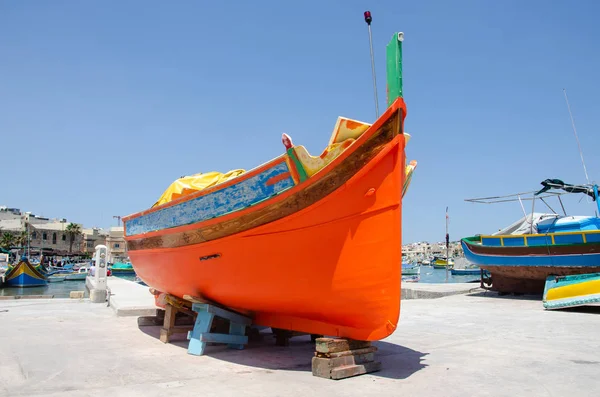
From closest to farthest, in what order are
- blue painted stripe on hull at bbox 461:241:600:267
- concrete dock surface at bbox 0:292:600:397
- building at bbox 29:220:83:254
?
concrete dock surface at bbox 0:292:600:397
blue painted stripe on hull at bbox 461:241:600:267
building at bbox 29:220:83:254

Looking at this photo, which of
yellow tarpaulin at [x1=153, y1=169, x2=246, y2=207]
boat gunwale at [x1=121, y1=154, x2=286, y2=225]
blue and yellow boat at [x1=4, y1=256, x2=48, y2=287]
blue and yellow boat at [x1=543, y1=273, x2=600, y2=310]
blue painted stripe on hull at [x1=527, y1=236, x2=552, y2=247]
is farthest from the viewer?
blue and yellow boat at [x1=4, y1=256, x2=48, y2=287]

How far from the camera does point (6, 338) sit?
6.79 meters

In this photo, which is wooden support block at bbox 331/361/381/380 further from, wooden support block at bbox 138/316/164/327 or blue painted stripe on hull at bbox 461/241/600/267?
blue painted stripe on hull at bbox 461/241/600/267

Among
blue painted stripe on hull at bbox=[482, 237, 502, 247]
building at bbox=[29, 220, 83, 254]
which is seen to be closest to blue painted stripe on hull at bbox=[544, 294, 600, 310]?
blue painted stripe on hull at bbox=[482, 237, 502, 247]

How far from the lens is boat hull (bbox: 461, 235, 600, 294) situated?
11914 millimetres

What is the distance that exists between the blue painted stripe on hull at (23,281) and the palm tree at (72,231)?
1594 inches

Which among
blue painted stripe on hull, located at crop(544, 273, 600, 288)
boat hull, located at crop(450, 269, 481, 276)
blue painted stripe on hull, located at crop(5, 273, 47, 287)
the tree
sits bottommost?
blue painted stripe on hull, located at crop(5, 273, 47, 287)

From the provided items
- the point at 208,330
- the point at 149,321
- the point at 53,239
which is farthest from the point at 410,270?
the point at 208,330

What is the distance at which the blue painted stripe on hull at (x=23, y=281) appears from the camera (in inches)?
1560

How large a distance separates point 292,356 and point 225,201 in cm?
209

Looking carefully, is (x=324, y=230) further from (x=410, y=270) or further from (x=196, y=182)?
(x=410, y=270)

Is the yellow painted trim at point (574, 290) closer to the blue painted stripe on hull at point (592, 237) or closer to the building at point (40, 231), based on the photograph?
the blue painted stripe on hull at point (592, 237)

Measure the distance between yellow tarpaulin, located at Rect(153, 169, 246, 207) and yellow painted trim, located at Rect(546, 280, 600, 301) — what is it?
8308mm

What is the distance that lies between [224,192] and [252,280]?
1059 millimetres
